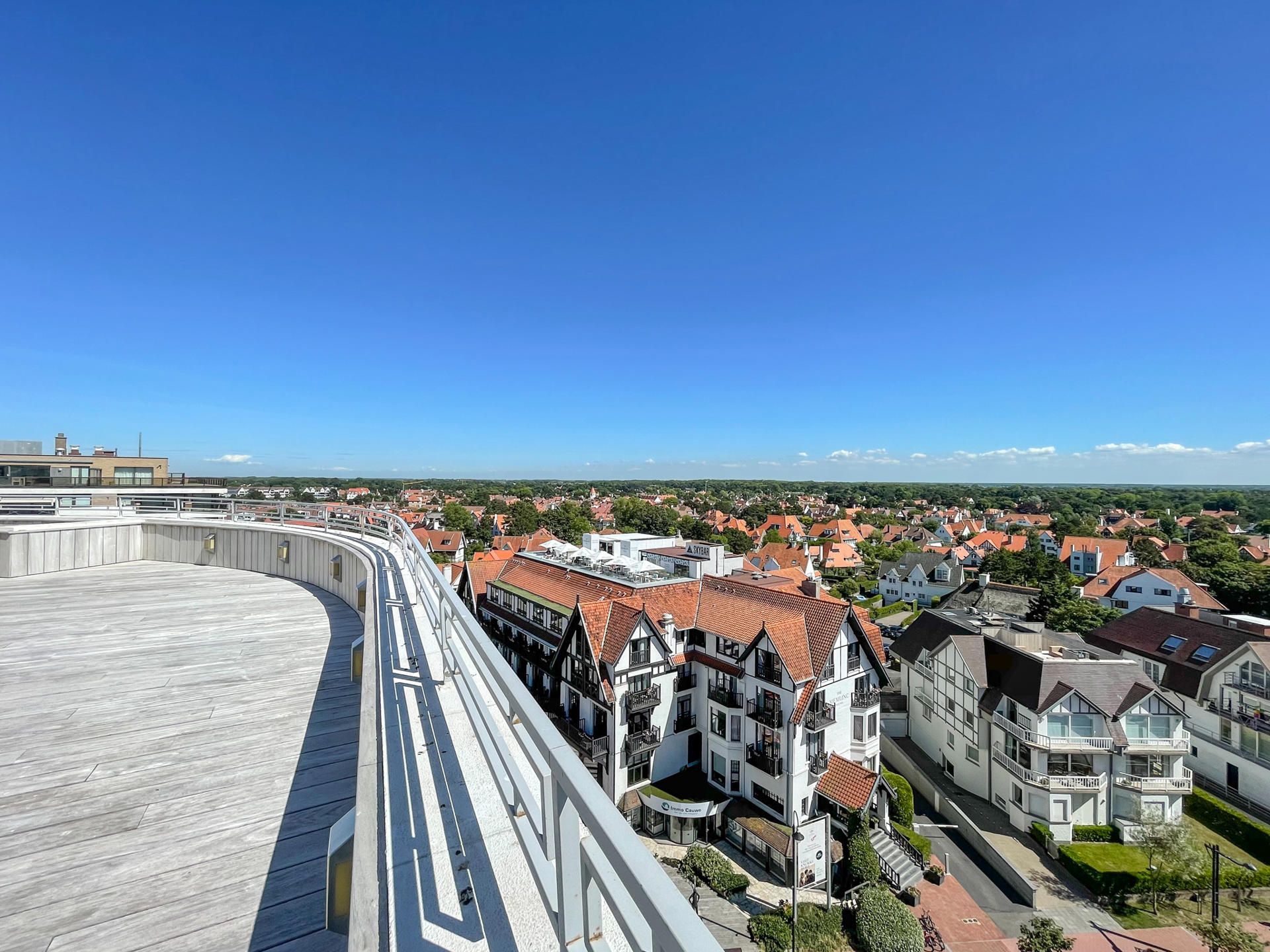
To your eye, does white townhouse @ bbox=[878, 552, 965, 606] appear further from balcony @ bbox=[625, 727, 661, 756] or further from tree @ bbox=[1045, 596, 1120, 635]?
balcony @ bbox=[625, 727, 661, 756]

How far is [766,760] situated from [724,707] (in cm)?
191

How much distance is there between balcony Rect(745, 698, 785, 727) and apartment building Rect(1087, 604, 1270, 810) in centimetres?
1326

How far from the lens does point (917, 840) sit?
50.9ft

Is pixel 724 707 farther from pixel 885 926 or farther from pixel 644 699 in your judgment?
pixel 885 926

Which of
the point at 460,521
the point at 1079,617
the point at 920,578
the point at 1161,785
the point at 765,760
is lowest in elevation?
the point at 1161,785

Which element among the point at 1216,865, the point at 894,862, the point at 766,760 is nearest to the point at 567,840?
the point at 766,760

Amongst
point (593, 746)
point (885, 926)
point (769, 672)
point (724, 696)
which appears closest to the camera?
point (885, 926)

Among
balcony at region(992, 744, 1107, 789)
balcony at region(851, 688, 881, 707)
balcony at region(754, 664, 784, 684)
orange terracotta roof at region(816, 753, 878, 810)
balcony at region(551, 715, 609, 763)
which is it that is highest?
balcony at region(754, 664, 784, 684)

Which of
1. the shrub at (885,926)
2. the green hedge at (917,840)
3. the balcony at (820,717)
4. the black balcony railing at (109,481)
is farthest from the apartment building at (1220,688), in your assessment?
the black balcony railing at (109,481)

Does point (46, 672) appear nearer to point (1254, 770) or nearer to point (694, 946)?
point (694, 946)

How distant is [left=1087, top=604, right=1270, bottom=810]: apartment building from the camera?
57.3 feet

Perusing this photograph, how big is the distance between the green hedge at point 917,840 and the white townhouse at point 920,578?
3420cm

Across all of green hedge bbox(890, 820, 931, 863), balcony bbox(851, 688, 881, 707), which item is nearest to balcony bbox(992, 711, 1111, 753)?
green hedge bbox(890, 820, 931, 863)

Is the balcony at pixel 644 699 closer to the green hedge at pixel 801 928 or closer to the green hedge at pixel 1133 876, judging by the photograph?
the green hedge at pixel 801 928
